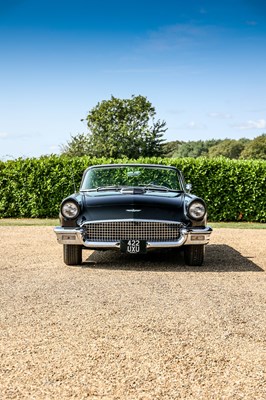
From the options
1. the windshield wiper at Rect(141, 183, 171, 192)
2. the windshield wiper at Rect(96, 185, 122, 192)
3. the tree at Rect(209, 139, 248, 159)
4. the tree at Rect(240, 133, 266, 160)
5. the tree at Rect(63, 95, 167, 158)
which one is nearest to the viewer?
the windshield wiper at Rect(96, 185, 122, 192)

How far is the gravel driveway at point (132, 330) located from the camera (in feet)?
10.8

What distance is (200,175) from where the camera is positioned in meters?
16.0

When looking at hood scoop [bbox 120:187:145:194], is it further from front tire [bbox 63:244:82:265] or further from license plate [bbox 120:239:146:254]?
front tire [bbox 63:244:82:265]

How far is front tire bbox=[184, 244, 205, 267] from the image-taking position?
7.53m

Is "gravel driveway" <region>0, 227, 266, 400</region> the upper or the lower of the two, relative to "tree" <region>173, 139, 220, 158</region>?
lower

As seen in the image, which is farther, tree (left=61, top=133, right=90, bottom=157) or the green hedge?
tree (left=61, top=133, right=90, bottom=157)

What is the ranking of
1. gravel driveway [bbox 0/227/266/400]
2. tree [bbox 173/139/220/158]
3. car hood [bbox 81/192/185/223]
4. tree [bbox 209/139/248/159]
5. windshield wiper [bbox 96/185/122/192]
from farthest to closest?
tree [bbox 173/139/220/158]
tree [bbox 209/139/248/159]
windshield wiper [bbox 96/185/122/192]
car hood [bbox 81/192/185/223]
gravel driveway [bbox 0/227/266/400]

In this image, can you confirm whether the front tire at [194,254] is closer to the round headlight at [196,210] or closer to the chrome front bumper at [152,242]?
the chrome front bumper at [152,242]

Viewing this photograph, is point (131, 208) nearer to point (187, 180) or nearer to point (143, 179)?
point (143, 179)

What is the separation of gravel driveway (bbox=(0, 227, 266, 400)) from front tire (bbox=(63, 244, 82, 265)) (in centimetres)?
16

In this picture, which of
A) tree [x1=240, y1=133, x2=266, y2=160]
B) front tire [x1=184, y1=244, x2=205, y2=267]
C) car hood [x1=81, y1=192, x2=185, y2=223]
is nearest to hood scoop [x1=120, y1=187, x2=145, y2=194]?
car hood [x1=81, y1=192, x2=185, y2=223]

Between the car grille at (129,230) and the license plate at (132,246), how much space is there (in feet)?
0.23

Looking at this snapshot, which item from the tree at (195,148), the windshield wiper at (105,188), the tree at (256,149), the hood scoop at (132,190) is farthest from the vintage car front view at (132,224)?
the tree at (195,148)

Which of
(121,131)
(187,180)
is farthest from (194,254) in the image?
(121,131)
